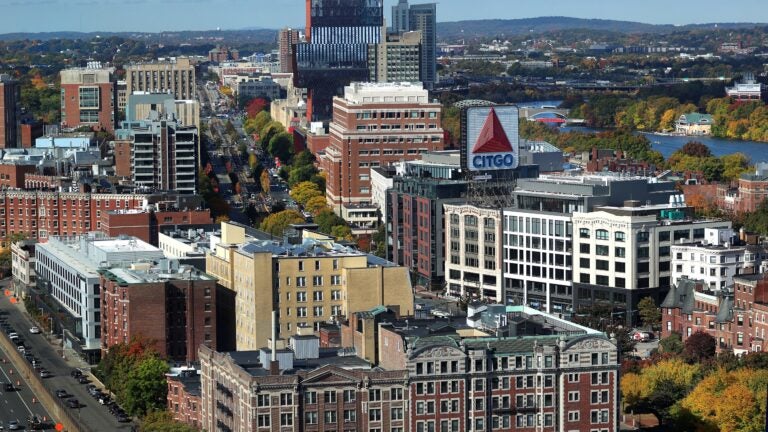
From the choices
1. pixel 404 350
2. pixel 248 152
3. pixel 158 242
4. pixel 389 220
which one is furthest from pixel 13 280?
pixel 248 152

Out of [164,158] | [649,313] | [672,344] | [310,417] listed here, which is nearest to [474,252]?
[649,313]

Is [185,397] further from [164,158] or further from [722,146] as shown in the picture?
[722,146]

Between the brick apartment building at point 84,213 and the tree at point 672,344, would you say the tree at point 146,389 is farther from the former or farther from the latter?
the brick apartment building at point 84,213

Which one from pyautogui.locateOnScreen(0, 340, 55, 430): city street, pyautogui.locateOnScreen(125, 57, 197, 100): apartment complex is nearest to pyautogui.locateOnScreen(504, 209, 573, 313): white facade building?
pyautogui.locateOnScreen(0, 340, 55, 430): city street

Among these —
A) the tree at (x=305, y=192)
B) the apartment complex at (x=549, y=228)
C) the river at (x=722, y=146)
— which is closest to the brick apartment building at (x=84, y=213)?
the apartment complex at (x=549, y=228)

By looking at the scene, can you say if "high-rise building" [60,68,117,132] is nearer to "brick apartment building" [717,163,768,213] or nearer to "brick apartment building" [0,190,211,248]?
"brick apartment building" [0,190,211,248]
